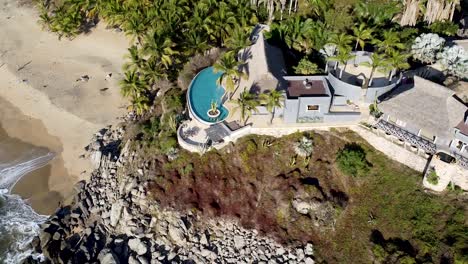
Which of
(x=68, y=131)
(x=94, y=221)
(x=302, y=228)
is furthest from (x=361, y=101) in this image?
(x=68, y=131)

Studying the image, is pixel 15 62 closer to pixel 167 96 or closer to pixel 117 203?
pixel 167 96

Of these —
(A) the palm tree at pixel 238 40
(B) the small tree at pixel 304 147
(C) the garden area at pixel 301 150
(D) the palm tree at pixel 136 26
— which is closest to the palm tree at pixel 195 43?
(C) the garden area at pixel 301 150

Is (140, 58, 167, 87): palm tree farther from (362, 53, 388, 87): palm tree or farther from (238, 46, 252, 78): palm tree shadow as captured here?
(362, 53, 388, 87): palm tree

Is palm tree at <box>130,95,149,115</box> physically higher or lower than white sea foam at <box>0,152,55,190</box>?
higher

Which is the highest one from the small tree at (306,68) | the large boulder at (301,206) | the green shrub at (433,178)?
the small tree at (306,68)

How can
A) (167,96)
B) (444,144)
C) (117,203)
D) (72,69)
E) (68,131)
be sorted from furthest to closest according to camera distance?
1. (72,69)
2. (68,131)
3. (167,96)
4. (117,203)
5. (444,144)

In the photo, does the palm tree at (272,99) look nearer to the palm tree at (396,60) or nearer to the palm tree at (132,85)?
the palm tree at (396,60)

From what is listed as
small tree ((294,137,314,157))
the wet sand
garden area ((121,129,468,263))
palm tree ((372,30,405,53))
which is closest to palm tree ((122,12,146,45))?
the wet sand
